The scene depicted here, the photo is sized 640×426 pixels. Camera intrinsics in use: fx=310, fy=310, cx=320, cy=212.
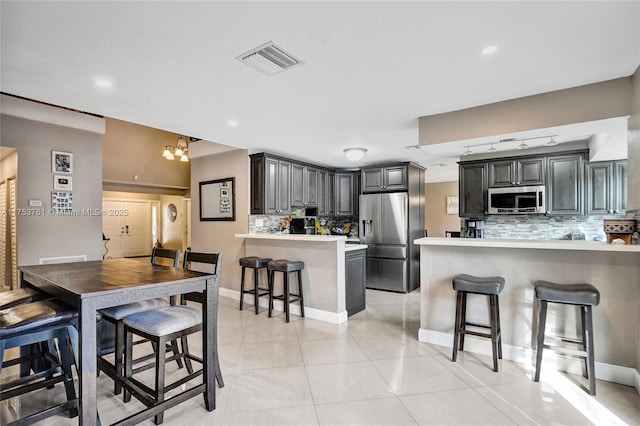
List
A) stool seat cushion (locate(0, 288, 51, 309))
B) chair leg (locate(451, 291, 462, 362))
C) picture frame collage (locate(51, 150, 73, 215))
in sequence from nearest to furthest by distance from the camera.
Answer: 1. stool seat cushion (locate(0, 288, 51, 309))
2. chair leg (locate(451, 291, 462, 362))
3. picture frame collage (locate(51, 150, 73, 215))

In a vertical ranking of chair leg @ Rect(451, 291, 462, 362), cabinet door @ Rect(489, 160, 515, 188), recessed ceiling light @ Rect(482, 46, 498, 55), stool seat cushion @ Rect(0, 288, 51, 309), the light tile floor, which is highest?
recessed ceiling light @ Rect(482, 46, 498, 55)

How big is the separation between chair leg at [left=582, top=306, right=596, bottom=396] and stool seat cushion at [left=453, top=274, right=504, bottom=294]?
1.93 feet

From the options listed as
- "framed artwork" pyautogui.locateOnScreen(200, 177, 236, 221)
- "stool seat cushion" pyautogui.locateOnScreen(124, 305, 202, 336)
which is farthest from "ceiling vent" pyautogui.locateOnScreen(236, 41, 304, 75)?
"framed artwork" pyautogui.locateOnScreen(200, 177, 236, 221)

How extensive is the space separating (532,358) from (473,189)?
2989mm

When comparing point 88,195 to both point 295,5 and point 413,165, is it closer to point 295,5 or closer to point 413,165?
point 295,5

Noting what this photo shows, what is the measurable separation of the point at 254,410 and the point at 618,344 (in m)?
2.89

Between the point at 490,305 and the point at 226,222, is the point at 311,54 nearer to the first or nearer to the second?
the point at 490,305

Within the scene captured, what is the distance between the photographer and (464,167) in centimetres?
521

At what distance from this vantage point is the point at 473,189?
16.8 feet

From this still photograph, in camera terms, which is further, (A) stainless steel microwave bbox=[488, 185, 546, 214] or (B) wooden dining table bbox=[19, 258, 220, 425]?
(A) stainless steel microwave bbox=[488, 185, 546, 214]

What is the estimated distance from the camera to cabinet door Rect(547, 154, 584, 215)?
4.36 m

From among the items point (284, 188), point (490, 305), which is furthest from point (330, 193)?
point (490, 305)

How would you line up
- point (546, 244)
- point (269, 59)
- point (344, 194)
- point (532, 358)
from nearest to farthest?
point (269, 59)
point (546, 244)
point (532, 358)
point (344, 194)

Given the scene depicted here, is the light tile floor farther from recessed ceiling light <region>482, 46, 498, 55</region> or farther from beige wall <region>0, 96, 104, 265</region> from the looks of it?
beige wall <region>0, 96, 104, 265</region>
